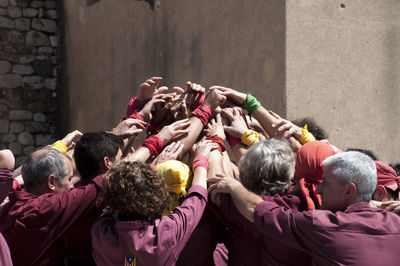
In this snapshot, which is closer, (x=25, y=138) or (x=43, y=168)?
(x=43, y=168)

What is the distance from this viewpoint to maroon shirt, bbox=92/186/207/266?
249cm

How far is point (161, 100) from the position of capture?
391 centimetres

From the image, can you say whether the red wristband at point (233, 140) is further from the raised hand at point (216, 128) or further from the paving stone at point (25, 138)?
the paving stone at point (25, 138)

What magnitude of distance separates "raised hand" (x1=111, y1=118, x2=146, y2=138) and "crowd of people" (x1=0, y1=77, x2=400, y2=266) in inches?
10.1

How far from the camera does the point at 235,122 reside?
3.70 metres

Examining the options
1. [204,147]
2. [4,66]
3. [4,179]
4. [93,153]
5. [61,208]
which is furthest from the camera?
[4,66]

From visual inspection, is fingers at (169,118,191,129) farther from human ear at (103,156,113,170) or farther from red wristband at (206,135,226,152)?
human ear at (103,156,113,170)

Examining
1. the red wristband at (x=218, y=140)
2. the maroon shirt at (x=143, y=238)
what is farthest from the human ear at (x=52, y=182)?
the red wristband at (x=218, y=140)

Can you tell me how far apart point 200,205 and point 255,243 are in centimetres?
34

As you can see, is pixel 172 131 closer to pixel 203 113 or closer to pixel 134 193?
pixel 203 113

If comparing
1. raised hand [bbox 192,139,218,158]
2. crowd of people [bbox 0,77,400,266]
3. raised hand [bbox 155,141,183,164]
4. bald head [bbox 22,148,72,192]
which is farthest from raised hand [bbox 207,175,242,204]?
bald head [bbox 22,148,72,192]

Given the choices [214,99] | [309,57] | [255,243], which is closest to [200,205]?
[255,243]

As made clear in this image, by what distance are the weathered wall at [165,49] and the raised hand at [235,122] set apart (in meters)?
1.49

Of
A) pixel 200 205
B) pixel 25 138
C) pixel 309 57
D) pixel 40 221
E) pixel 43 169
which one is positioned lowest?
pixel 25 138
